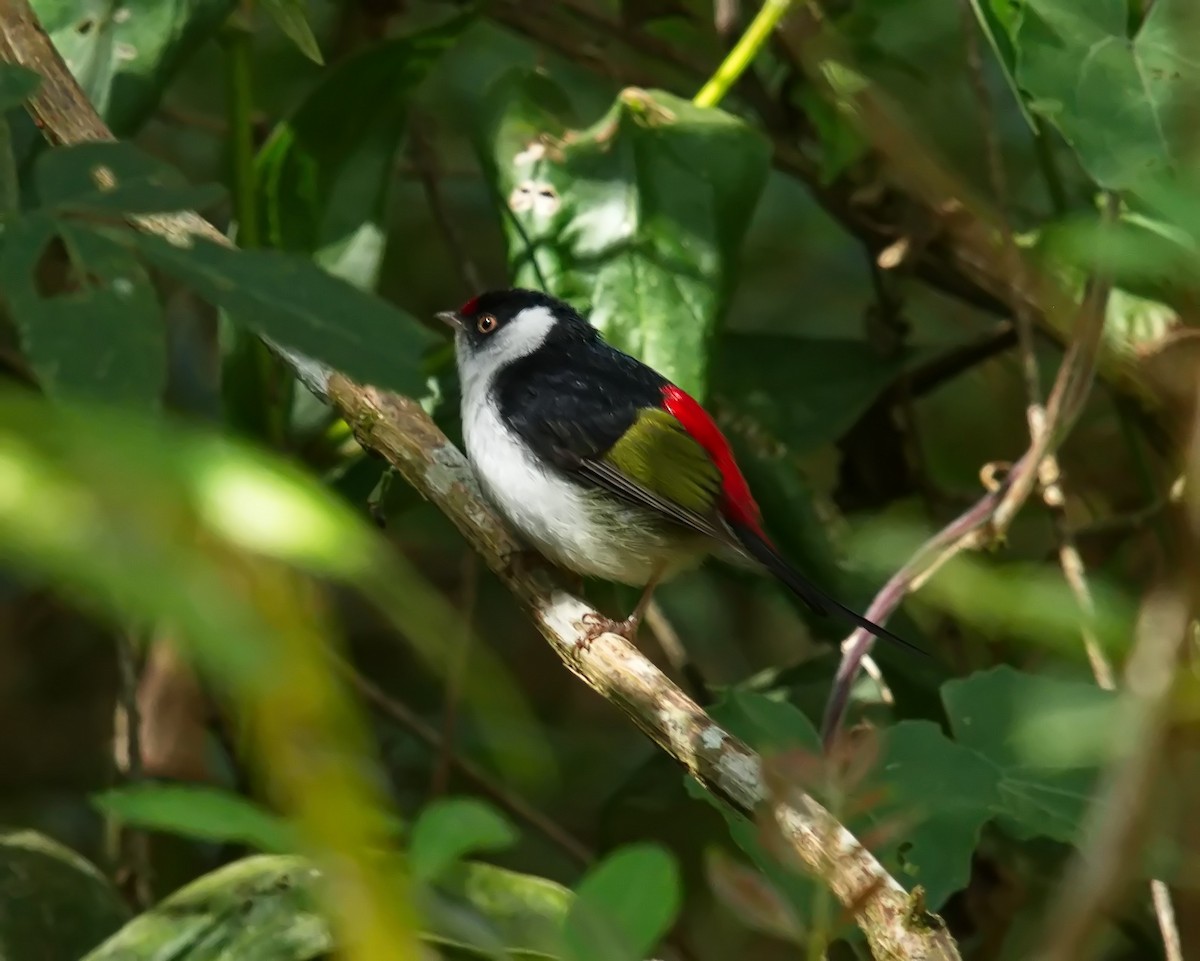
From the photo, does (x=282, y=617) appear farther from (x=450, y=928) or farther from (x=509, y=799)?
(x=509, y=799)

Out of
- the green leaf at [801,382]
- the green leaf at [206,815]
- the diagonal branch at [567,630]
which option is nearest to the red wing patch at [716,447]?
the diagonal branch at [567,630]

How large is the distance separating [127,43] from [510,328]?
0.99 m

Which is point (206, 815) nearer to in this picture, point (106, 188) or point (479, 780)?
point (106, 188)

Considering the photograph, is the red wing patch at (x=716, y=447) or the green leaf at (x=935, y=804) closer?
the green leaf at (x=935, y=804)

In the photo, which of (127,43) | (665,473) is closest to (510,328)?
(665,473)

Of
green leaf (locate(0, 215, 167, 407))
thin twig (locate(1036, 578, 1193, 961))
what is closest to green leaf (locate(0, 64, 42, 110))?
green leaf (locate(0, 215, 167, 407))

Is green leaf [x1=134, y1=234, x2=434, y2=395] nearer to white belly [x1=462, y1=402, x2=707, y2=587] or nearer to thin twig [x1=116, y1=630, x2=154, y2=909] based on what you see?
white belly [x1=462, y1=402, x2=707, y2=587]

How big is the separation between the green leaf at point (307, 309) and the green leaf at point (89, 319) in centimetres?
4

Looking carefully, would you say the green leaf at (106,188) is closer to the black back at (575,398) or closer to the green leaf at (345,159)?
the black back at (575,398)

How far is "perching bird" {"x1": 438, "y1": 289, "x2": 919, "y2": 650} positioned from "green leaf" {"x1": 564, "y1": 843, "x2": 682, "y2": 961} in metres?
1.77

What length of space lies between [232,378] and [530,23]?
1246 millimetres

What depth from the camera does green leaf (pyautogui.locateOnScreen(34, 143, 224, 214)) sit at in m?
1.32

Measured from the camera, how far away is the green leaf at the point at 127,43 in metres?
2.86

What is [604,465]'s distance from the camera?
120 inches
